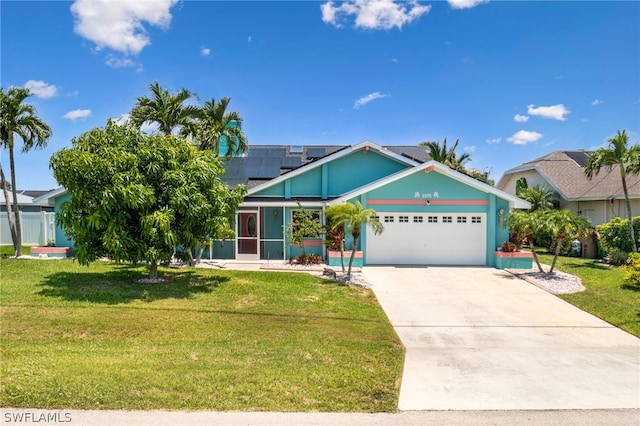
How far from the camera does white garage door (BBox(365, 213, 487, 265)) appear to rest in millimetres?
17141

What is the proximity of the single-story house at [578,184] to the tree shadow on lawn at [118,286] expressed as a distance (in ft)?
64.7

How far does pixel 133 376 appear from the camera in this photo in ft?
18.0

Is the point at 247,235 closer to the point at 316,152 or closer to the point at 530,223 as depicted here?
the point at 316,152

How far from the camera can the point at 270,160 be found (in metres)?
23.0

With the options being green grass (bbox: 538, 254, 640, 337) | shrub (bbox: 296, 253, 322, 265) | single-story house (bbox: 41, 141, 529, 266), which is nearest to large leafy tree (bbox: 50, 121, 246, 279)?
shrub (bbox: 296, 253, 322, 265)

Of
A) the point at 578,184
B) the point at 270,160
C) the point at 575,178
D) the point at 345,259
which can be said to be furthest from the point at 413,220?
the point at 575,178

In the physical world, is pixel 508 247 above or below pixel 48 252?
above

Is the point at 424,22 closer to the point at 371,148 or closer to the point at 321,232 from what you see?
the point at 371,148

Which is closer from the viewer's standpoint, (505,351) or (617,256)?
(505,351)

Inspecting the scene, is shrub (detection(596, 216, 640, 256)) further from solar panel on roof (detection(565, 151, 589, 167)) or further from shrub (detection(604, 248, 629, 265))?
solar panel on roof (detection(565, 151, 589, 167))

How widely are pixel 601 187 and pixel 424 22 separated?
1391cm

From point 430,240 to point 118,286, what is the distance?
1236 cm

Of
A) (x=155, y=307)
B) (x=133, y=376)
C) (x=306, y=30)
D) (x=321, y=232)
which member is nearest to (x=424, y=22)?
(x=306, y=30)

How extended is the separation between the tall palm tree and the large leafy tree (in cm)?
1950
